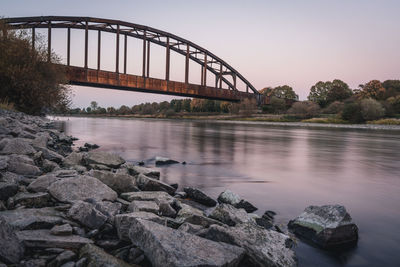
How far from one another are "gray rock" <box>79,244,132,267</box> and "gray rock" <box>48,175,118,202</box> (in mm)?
1360

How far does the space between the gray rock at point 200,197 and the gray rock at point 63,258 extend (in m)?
3.38

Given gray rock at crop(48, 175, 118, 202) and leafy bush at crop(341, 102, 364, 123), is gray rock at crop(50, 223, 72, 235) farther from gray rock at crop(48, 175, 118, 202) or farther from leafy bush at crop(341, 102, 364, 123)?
leafy bush at crop(341, 102, 364, 123)

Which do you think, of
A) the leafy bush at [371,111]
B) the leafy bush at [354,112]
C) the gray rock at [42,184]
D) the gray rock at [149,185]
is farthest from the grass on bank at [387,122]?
the gray rock at [42,184]

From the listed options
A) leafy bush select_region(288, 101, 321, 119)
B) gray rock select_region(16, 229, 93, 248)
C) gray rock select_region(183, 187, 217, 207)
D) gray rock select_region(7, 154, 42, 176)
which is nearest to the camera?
gray rock select_region(16, 229, 93, 248)

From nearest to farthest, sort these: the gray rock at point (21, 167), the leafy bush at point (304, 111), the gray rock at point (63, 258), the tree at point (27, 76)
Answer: the gray rock at point (63, 258) → the gray rock at point (21, 167) → the tree at point (27, 76) → the leafy bush at point (304, 111)

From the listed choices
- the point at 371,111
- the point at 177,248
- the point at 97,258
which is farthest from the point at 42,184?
the point at 371,111

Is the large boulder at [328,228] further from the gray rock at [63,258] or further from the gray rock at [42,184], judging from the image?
the gray rock at [42,184]

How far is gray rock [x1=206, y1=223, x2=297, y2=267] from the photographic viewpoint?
3014 mm

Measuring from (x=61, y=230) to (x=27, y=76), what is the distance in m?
23.6

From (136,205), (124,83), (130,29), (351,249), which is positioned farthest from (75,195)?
(130,29)

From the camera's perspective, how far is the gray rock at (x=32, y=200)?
3428mm

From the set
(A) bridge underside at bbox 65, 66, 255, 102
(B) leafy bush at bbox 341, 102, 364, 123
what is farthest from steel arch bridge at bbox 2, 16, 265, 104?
(B) leafy bush at bbox 341, 102, 364, 123

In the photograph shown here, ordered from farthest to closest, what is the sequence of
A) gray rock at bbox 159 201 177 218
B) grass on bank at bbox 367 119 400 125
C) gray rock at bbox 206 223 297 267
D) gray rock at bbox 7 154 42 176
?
grass on bank at bbox 367 119 400 125
gray rock at bbox 7 154 42 176
gray rock at bbox 159 201 177 218
gray rock at bbox 206 223 297 267

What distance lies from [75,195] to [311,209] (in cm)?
359
